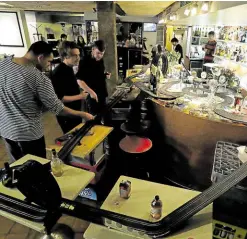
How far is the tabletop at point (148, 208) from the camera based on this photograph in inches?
43.4

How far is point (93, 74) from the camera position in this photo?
335cm

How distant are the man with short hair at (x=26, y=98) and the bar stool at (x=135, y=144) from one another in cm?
67

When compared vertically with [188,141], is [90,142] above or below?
above

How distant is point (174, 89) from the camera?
117 inches

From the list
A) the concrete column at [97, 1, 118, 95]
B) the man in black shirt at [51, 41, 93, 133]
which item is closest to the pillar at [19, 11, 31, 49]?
the concrete column at [97, 1, 118, 95]

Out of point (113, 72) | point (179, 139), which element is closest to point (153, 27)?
point (113, 72)

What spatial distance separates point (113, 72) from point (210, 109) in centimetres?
325

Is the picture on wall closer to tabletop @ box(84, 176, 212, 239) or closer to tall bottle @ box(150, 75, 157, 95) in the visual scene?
tall bottle @ box(150, 75, 157, 95)

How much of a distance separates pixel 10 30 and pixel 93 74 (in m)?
6.91

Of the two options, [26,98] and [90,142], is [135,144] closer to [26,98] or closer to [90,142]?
[90,142]

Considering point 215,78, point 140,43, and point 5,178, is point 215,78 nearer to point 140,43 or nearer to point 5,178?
point 5,178

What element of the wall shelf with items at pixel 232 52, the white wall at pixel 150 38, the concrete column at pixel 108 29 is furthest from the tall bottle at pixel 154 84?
the white wall at pixel 150 38

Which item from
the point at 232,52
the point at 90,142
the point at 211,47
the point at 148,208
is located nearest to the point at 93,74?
the point at 90,142

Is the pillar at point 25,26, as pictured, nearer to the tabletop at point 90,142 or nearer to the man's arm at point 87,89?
the man's arm at point 87,89
